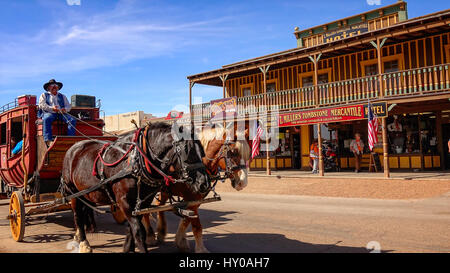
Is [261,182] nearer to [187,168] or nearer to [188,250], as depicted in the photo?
[188,250]

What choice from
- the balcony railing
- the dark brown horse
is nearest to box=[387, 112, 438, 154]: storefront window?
the balcony railing

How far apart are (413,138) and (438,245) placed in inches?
530

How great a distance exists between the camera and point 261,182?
55.9ft

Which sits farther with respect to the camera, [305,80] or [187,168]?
[305,80]

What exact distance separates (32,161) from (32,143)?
38 centimetres

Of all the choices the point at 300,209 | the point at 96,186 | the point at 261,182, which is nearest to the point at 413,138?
the point at 261,182

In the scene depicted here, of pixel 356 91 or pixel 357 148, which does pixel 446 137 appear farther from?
pixel 356 91

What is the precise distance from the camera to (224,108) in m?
21.6

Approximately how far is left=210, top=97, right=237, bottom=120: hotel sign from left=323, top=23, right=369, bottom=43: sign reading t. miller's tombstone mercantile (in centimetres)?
672

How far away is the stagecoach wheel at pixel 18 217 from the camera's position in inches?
251

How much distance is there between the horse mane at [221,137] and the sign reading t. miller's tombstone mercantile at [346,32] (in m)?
15.6

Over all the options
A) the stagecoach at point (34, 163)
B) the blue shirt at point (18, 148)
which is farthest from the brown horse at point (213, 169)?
the blue shirt at point (18, 148)

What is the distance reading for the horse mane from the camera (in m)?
6.09

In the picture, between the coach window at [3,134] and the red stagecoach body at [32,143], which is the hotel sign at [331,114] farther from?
the coach window at [3,134]
